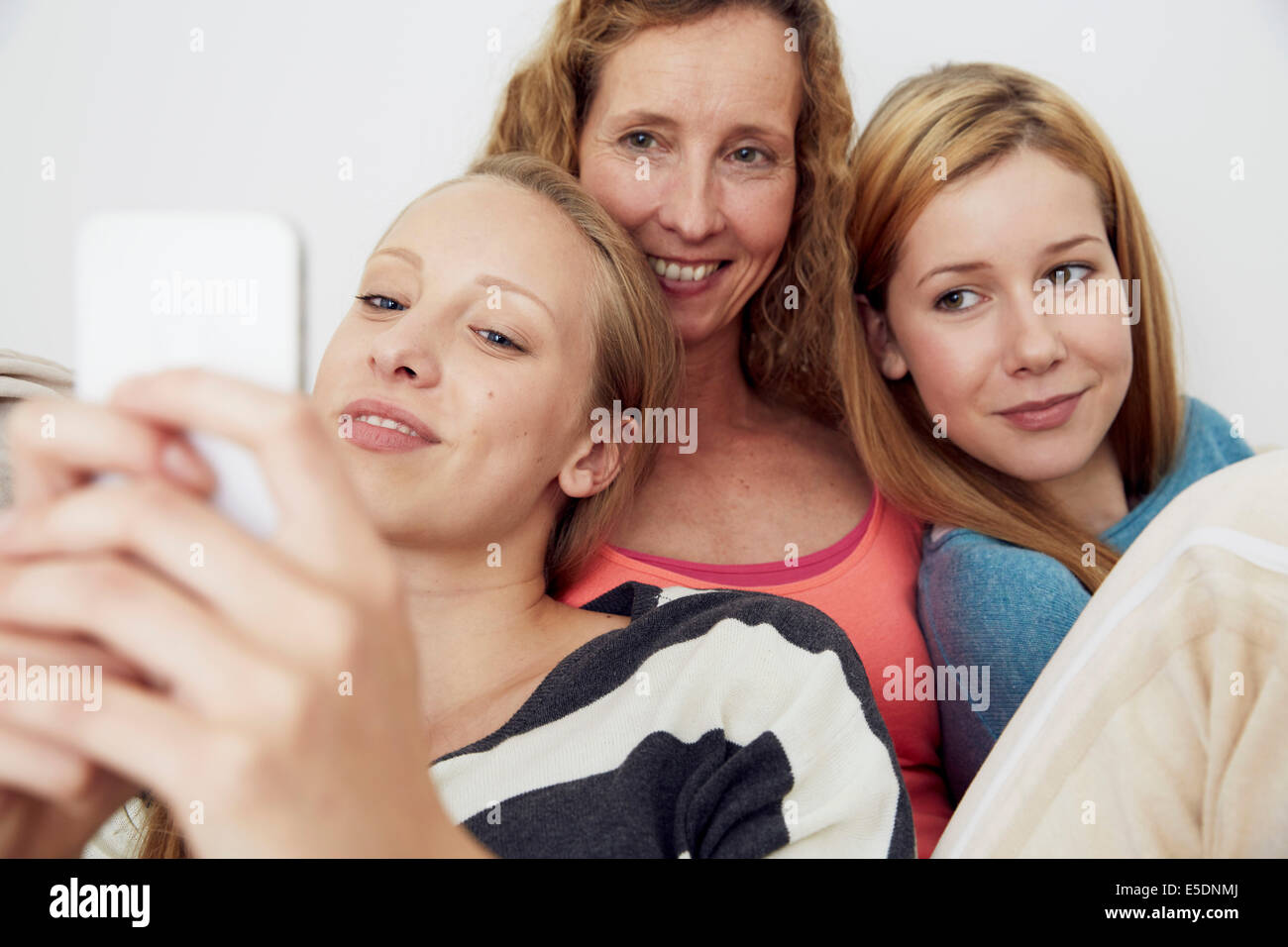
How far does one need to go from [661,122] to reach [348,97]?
28.7 inches

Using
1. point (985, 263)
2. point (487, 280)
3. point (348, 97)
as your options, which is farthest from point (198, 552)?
point (348, 97)

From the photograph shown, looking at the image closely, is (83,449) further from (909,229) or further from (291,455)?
(909,229)

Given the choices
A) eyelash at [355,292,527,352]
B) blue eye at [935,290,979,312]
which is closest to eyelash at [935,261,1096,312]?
blue eye at [935,290,979,312]

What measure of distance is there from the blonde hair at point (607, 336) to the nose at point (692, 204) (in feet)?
0.34

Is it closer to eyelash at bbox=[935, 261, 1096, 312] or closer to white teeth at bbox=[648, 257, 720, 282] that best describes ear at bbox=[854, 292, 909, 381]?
eyelash at bbox=[935, 261, 1096, 312]

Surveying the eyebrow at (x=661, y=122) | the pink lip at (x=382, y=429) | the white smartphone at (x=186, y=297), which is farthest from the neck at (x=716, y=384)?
the white smartphone at (x=186, y=297)

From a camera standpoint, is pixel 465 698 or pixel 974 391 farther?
pixel 974 391

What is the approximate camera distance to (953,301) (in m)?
1.57

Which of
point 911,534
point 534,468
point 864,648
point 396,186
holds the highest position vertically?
point 396,186

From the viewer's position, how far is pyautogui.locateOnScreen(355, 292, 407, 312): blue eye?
1.19 metres
